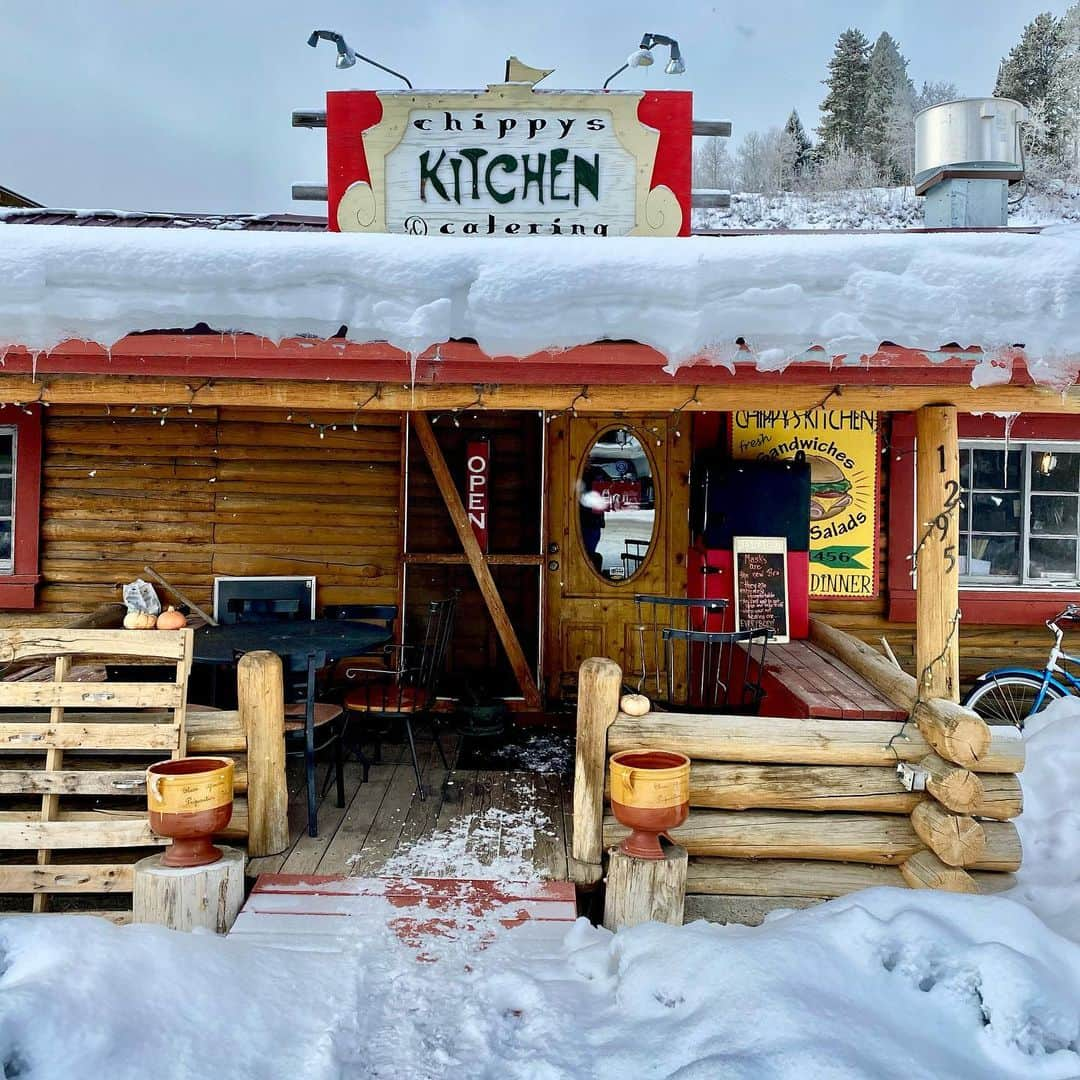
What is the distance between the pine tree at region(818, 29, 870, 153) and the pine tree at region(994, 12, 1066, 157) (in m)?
5.88

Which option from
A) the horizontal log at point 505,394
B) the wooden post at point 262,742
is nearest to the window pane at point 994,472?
the horizontal log at point 505,394

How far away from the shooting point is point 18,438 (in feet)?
21.5

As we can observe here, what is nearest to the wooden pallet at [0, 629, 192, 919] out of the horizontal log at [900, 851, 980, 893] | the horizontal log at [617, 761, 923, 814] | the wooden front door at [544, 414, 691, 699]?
the horizontal log at [617, 761, 923, 814]

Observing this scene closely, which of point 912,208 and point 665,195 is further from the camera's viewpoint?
point 912,208

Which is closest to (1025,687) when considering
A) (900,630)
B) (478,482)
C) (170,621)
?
(900,630)

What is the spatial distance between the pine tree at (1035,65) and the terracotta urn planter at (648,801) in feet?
134

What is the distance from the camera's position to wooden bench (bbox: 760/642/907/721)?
14.3 feet

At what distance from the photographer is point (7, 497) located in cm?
668

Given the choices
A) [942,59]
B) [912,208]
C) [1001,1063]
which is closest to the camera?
[1001,1063]

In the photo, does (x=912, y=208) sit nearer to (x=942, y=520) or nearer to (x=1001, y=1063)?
(x=942, y=520)

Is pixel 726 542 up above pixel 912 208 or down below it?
below

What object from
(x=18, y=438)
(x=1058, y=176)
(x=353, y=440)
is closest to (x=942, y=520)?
(x=353, y=440)

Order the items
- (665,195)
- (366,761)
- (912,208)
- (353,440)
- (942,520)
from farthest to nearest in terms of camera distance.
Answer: (912,208), (353,440), (366,761), (665,195), (942,520)

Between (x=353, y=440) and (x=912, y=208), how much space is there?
2705cm
